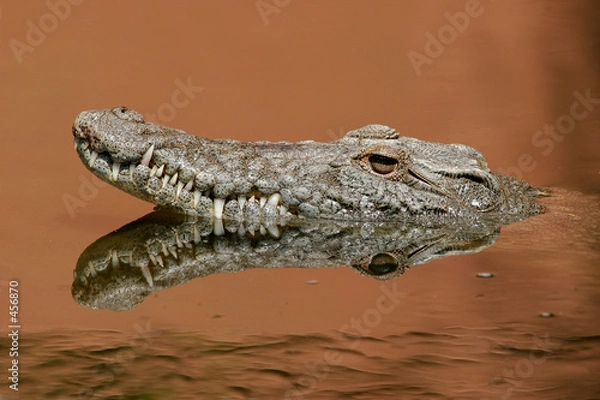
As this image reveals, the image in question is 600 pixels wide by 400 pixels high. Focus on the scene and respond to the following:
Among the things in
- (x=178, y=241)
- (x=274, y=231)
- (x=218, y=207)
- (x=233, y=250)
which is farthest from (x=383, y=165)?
(x=178, y=241)

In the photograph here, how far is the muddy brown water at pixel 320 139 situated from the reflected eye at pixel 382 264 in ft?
0.51

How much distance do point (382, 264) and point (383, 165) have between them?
39.3 inches

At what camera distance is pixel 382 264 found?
265 inches

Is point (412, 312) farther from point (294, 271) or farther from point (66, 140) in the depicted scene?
point (66, 140)

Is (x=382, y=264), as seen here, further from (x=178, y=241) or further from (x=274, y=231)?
(x=178, y=241)

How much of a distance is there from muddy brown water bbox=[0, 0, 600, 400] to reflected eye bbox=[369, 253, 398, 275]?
0.15 metres

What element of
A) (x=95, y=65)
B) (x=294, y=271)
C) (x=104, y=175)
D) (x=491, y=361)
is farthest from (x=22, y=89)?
(x=491, y=361)

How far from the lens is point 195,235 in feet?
23.4

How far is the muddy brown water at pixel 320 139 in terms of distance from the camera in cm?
506

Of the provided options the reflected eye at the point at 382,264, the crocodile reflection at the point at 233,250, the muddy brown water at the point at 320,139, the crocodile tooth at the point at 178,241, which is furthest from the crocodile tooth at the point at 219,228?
the reflected eye at the point at 382,264

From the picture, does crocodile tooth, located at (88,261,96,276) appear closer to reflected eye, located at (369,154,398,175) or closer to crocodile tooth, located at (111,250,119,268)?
crocodile tooth, located at (111,250,119,268)

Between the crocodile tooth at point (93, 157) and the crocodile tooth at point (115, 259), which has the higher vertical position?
the crocodile tooth at point (93, 157)

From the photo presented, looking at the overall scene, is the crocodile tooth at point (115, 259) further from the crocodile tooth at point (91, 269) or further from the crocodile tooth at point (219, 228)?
the crocodile tooth at point (219, 228)

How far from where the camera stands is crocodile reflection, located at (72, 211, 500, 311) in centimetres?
631
